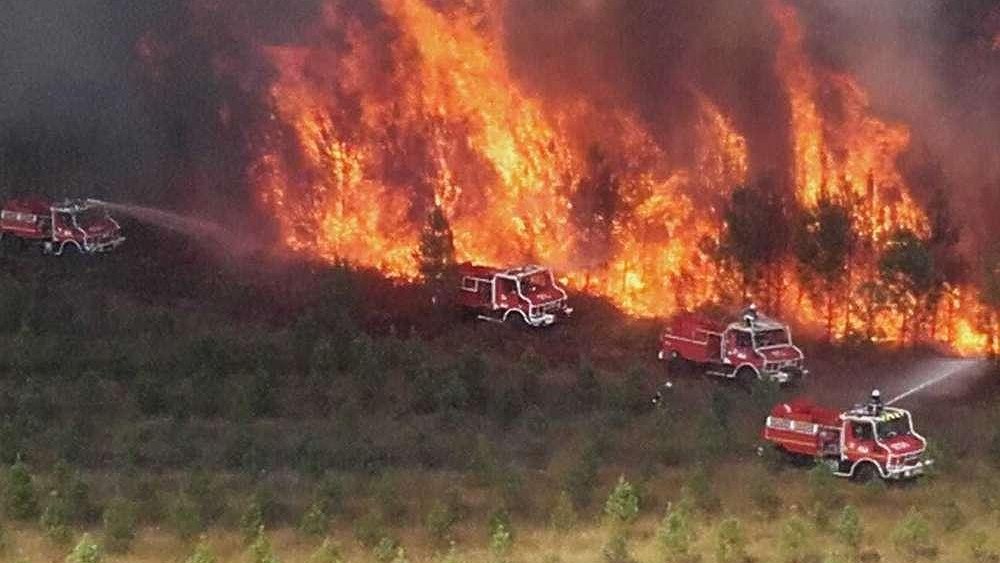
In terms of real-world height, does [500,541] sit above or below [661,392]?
below

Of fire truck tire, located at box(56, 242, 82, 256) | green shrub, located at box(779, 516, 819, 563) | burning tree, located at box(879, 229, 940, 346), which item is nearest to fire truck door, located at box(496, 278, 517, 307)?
burning tree, located at box(879, 229, 940, 346)

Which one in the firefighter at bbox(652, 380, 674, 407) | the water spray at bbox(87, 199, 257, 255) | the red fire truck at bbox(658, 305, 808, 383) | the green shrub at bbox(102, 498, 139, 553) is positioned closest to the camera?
the green shrub at bbox(102, 498, 139, 553)

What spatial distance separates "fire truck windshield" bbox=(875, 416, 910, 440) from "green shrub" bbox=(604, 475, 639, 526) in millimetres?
3577

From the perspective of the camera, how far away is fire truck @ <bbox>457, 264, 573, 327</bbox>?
23891 mm

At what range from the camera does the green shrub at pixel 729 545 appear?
15211 mm

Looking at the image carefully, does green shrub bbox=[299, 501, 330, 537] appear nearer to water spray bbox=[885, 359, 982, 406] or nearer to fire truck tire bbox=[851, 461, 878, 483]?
fire truck tire bbox=[851, 461, 878, 483]

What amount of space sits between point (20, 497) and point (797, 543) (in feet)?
31.0

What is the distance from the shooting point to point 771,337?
21.6 meters

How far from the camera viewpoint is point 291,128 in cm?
3127

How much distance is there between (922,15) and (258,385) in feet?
56.7

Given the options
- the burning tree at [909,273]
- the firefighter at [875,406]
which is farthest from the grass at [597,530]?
the burning tree at [909,273]

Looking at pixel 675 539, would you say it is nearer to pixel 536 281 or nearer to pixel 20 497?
pixel 20 497

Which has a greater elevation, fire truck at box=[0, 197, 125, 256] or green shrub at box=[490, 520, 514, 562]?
fire truck at box=[0, 197, 125, 256]

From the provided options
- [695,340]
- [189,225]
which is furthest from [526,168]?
[189,225]
